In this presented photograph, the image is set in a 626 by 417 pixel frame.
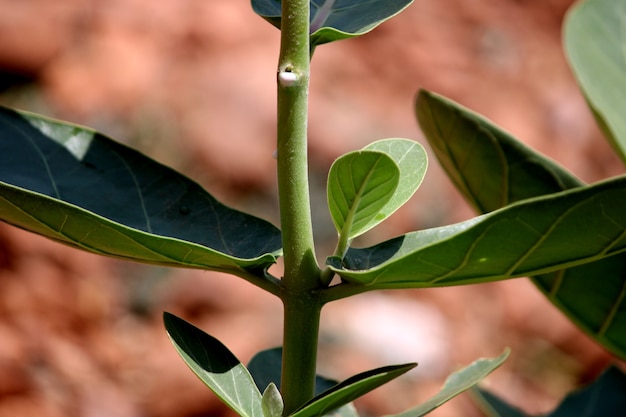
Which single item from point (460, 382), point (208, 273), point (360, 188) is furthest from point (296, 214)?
point (208, 273)

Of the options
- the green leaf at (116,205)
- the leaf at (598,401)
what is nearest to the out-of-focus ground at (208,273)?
the leaf at (598,401)

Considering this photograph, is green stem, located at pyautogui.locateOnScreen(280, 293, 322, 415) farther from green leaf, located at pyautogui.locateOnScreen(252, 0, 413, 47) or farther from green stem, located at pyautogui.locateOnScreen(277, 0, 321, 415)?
green leaf, located at pyautogui.locateOnScreen(252, 0, 413, 47)

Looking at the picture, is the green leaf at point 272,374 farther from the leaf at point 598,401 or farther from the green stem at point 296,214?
the leaf at point 598,401

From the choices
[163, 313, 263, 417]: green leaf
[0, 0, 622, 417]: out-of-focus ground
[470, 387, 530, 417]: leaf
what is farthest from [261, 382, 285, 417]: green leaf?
[0, 0, 622, 417]: out-of-focus ground

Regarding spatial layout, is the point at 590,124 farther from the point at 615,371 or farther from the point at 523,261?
the point at 523,261

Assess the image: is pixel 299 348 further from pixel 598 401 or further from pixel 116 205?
pixel 598 401

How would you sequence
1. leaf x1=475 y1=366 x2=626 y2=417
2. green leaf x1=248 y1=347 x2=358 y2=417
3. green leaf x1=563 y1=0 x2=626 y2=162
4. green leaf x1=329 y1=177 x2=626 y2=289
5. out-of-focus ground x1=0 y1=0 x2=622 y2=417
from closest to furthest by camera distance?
green leaf x1=329 y1=177 x2=626 y2=289 → green leaf x1=248 y1=347 x2=358 y2=417 → green leaf x1=563 y1=0 x2=626 y2=162 → leaf x1=475 y1=366 x2=626 y2=417 → out-of-focus ground x1=0 y1=0 x2=622 y2=417
